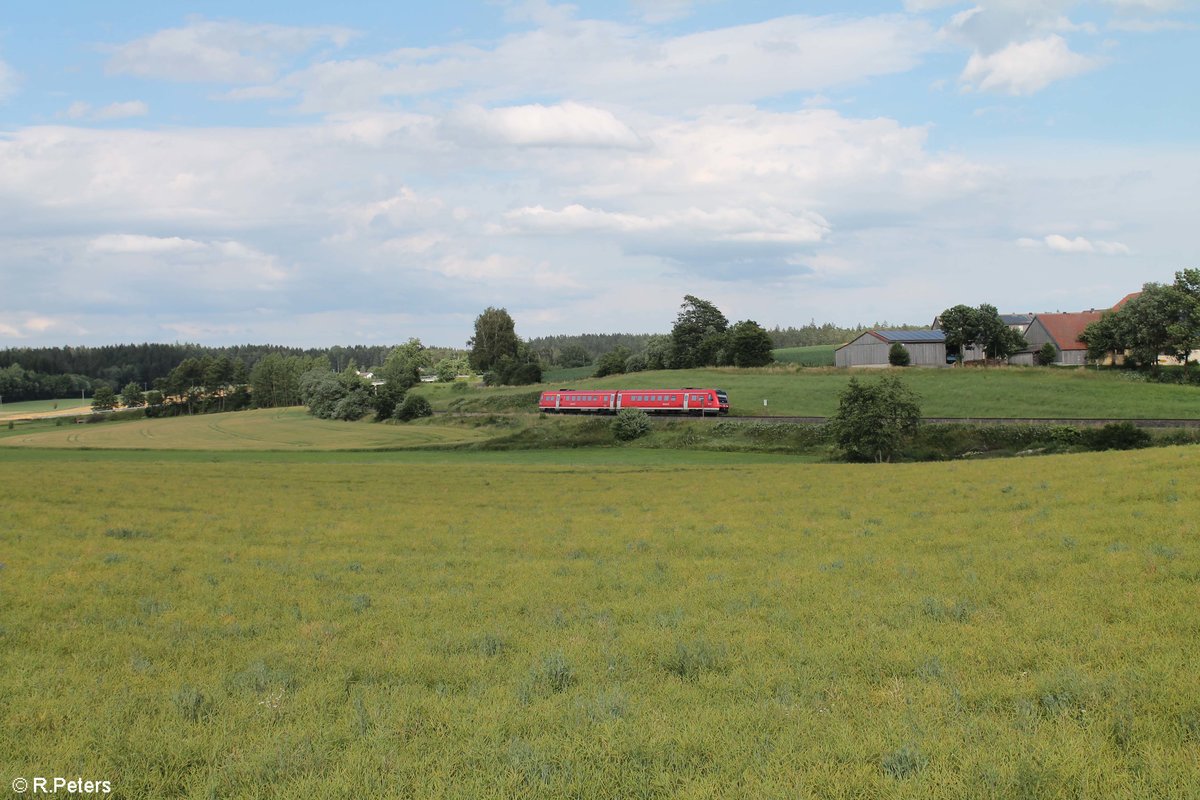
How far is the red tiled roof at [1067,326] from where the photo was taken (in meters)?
109

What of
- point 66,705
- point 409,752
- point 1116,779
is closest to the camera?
point 1116,779

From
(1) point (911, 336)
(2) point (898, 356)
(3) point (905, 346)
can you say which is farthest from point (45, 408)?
(1) point (911, 336)

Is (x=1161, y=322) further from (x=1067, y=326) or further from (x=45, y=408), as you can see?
(x=45, y=408)

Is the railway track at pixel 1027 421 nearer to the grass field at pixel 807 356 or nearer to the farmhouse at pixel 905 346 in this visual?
the farmhouse at pixel 905 346

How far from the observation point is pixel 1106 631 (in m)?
9.48

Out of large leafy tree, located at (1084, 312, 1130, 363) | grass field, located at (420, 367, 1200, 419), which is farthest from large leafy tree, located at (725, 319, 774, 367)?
large leafy tree, located at (1084, 312, 1130, 363)

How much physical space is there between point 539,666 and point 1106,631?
22.2ft

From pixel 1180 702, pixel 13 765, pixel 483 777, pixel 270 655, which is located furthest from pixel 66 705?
pixel 1180 702

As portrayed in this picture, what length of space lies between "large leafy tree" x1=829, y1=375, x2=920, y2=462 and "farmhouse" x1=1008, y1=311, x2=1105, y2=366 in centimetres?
6337

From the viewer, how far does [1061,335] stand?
363ft

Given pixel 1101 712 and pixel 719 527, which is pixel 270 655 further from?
pixel 719 527

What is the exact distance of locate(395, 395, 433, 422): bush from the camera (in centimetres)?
10294

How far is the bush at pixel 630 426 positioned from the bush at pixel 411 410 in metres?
35.2

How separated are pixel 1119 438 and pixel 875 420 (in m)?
15.8
